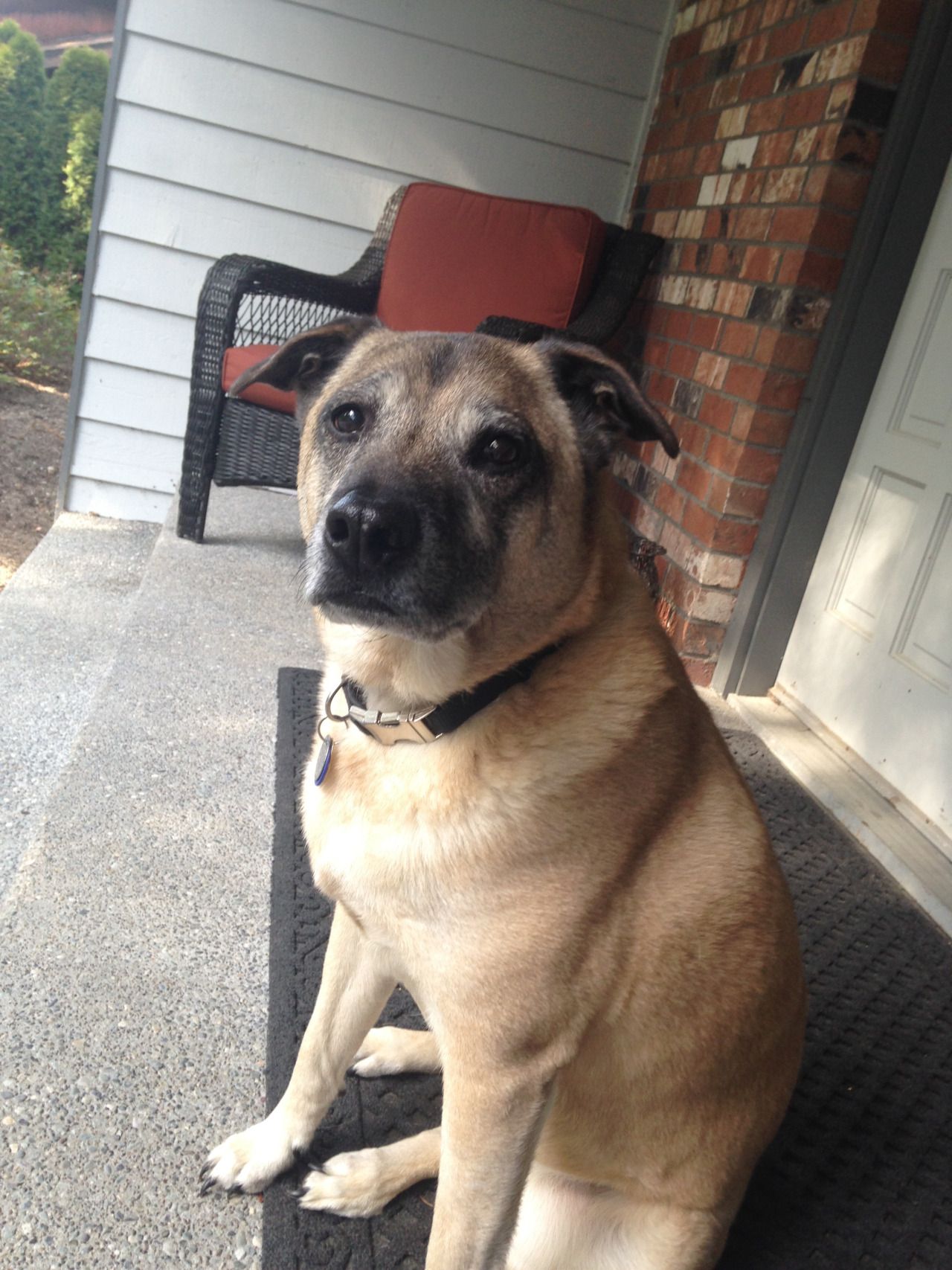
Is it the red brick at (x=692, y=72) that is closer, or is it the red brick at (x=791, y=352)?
the red brick at (x=791, y=352)

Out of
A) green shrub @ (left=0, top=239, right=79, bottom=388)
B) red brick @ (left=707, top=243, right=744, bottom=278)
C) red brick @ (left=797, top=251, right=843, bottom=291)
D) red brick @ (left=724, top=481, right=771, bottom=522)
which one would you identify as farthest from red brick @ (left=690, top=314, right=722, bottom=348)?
green shrub @ (left=0, top=239, right=79, bottom=388)

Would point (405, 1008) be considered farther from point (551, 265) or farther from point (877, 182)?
point (551, 265)

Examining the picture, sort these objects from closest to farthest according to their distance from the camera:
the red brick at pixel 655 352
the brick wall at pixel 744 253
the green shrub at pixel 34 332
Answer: the brick wall at pixel 744 253 → the red brick at pixel 655 352 → the green shrub at pixel 34 332

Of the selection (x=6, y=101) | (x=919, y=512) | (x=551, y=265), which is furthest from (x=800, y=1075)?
(x=6, y=101)

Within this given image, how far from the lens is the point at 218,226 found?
4.26 m

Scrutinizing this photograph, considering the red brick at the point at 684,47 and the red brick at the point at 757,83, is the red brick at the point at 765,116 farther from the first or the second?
the red brick at the point at 684,47

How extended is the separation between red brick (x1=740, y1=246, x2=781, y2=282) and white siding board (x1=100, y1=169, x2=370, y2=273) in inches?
78.0

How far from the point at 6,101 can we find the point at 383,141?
4405mm

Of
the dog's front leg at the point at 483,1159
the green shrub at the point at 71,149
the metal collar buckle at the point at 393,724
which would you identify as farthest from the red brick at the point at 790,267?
the green shrub at the point at 71,149

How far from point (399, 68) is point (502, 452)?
3528 mm

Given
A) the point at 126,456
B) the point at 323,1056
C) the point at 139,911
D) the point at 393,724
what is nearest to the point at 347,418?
the point at 393,724

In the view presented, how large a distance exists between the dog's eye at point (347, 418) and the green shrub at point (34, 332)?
611 cm

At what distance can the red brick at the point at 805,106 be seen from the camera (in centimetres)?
266

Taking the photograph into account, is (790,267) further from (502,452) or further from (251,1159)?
(251,1159)
